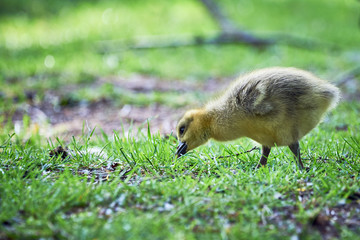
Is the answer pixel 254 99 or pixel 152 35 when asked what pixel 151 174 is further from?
pixel 152 35

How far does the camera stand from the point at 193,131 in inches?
183

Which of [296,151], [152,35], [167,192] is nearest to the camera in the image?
[167,192]

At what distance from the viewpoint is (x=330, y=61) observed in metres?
11.1

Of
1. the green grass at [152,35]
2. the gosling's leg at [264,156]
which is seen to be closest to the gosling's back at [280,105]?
the gosling's leg at [264,156]

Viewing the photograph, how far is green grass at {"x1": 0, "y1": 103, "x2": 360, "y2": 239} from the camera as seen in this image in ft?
10.2

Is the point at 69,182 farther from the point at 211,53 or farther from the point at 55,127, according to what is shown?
the point at 211,53

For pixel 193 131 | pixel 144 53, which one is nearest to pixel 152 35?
pixel 144 53

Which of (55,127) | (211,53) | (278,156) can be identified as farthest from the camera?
(211,53)

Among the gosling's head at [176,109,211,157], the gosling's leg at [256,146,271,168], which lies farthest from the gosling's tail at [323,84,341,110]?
the gosling's head at [176,109,211,157]

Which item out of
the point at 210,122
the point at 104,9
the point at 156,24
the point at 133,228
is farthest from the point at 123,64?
the point at 133,228

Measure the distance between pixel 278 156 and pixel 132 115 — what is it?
355 centimetres

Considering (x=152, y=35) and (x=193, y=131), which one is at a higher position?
(x=152, y=35)

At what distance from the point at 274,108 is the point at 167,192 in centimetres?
137

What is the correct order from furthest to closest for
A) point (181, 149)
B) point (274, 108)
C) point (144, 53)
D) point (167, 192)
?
point (144, 53), point (181, 149), point (274, 108), point (167, 192)
